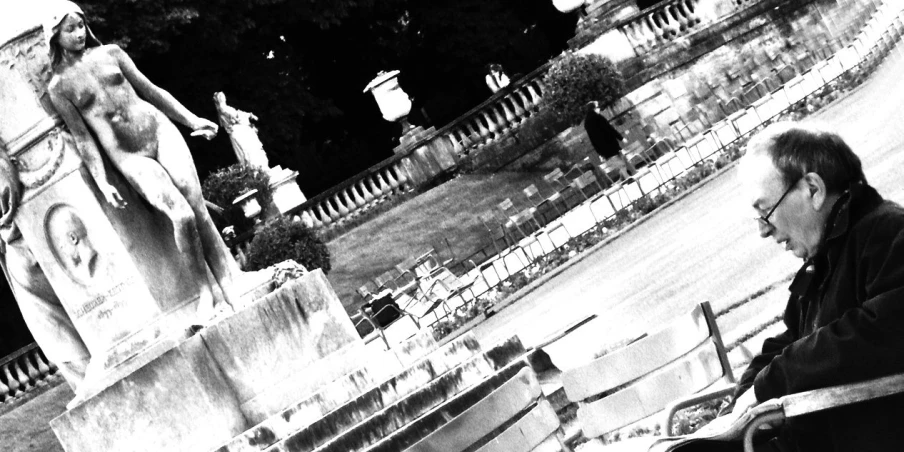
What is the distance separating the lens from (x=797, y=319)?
5.49m

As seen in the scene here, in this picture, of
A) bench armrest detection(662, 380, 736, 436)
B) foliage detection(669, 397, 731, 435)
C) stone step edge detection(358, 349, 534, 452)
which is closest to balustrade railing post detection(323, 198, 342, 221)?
stone step edge detection(358, 349, 534, 452)

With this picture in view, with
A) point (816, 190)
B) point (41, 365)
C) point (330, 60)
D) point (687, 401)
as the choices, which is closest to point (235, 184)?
point (41, 365)

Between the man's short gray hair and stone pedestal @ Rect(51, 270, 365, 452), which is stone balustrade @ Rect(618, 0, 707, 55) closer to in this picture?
stone pedestal @ Rect(51, 270, 365, 452)

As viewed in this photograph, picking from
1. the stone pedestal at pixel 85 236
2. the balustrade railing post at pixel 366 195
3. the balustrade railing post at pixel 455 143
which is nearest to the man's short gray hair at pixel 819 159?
the stone pedestal at pixel 85 236

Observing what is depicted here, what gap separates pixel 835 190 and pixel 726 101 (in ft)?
99.3

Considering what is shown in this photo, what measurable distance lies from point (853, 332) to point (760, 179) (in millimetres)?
574

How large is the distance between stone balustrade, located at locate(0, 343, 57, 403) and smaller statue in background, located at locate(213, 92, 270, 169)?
7.38 meters

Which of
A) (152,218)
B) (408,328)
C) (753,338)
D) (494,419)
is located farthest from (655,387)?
(408,328)

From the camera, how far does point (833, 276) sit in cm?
496

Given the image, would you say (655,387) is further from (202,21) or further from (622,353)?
(202,21)

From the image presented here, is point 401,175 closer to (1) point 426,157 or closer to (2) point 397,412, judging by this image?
(1) point 426,157

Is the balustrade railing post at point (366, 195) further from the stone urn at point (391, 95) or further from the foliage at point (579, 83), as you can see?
the foliage at point (579, 83)

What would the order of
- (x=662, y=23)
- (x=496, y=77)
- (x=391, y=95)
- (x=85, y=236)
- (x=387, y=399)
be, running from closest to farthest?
(x=387, y=399), (x=85, y=236), (x=391, y=95), (x=662, y=23), (x=496, y=77)

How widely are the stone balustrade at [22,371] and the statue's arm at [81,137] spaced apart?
61.0 ft
